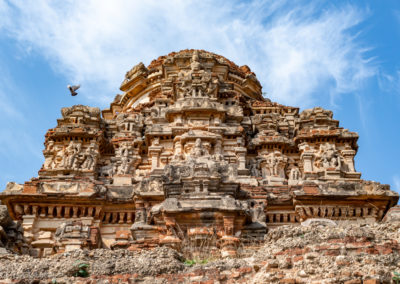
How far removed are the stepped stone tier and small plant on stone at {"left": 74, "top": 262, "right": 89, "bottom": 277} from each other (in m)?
3.57

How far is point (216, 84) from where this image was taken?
74.5ft

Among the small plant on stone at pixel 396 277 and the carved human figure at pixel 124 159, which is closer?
the small plant on stone at pixel 396 277

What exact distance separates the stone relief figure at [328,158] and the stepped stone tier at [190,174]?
45mm

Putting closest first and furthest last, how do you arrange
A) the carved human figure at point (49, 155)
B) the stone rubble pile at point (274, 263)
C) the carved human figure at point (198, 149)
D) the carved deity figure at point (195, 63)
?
1. the stone rubble pile at point (274, 263)
2. the carved human figure at point (198, 149)
3. the carved human figure at point (49, 155)
4. the carved deity figure at point (195, 63)

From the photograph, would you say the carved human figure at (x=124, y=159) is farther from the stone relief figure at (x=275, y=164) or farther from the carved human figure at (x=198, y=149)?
the stone relief figure at (x=275, y=164)

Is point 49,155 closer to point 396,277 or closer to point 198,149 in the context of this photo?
point 198,149

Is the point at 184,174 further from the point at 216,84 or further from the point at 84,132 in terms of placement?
the point at 216,84

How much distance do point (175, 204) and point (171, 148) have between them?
24.9 ft

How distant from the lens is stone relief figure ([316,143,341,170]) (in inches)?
752

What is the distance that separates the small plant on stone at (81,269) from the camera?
8.41m

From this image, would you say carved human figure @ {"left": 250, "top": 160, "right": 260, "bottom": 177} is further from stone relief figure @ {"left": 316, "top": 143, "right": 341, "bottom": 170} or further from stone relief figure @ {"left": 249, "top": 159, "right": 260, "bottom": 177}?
stone relief figure @ {"left": 316, "top": 143, "right": 341, "bottom": 170}

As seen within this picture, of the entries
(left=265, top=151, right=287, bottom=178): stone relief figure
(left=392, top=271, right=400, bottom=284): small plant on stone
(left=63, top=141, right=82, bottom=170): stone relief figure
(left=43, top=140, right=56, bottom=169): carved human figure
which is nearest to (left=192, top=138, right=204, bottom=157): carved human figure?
(left=265, top=151, right=287, bottom=178): stone relief figure

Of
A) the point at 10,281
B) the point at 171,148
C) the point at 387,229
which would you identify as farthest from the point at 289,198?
the point at 10,281

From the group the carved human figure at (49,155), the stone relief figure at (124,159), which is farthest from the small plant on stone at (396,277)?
the carved human figure at (49,155)
